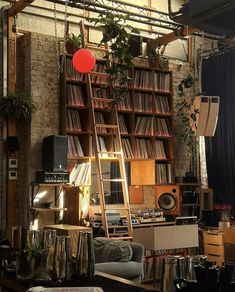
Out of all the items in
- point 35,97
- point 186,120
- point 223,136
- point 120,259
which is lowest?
point 120,259

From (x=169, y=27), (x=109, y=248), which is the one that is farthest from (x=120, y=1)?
(x=109, y=248)

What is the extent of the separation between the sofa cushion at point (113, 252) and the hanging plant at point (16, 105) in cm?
264

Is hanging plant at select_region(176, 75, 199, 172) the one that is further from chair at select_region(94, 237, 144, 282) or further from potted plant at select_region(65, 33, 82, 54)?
chair at select_region(94, 237, 144, 282)

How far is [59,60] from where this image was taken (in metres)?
7.04

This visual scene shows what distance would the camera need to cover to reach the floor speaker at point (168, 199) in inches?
306

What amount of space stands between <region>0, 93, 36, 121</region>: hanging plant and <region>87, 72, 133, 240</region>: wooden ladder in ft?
2.95

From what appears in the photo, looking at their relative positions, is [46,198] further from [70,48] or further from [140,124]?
[70,48]

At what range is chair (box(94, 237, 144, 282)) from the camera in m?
4.20

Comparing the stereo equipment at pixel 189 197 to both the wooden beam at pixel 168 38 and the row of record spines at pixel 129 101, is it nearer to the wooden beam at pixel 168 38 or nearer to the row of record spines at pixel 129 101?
the row of record spines at pixel 129 101

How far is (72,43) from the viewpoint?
23.2 ft

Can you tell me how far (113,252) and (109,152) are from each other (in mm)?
2618

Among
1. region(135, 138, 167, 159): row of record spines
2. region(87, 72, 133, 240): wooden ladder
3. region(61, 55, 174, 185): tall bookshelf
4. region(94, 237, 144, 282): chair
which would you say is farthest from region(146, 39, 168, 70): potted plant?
region(94, 237, 144, 282): chair

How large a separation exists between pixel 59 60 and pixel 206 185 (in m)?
3.34

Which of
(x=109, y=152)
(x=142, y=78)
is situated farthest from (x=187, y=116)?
(x=109, y=152)
